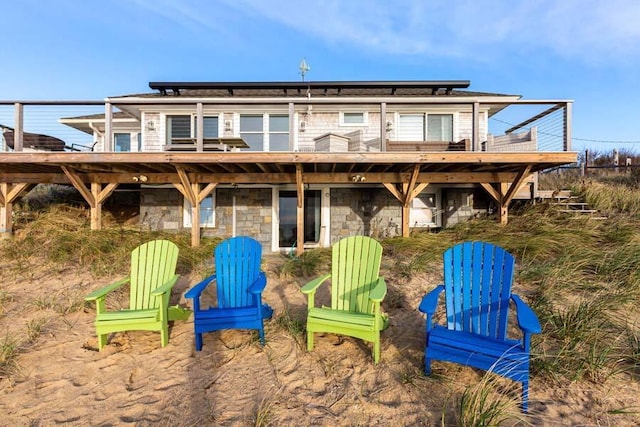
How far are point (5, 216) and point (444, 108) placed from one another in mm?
10968

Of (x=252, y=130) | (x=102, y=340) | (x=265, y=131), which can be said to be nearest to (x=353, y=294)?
(x=102, y=340)

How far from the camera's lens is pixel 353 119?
8523 millimetres

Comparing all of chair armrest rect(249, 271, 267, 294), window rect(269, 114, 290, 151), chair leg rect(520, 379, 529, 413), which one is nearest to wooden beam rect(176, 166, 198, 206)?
window rect(269, 114, 290, 151)

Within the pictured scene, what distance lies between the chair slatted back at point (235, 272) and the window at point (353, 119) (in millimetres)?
6092

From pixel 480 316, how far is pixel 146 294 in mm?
3344

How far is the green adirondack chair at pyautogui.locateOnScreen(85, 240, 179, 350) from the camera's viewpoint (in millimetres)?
2859

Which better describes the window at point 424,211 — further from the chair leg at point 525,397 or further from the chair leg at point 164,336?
the chair leg at point 164,336

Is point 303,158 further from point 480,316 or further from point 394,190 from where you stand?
point 480,316

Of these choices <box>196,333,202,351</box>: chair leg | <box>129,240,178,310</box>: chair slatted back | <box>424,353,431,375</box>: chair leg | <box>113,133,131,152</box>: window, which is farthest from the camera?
<box>113,133,131,152</box>: window

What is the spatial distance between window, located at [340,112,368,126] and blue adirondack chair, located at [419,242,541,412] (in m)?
6.46

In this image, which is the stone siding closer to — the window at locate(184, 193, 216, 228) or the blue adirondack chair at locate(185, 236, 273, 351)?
the window at locate(184, 193, 216, 228)

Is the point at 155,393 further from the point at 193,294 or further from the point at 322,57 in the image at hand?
the point at 322,57

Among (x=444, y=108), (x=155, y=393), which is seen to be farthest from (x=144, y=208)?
(x=444, y=108)

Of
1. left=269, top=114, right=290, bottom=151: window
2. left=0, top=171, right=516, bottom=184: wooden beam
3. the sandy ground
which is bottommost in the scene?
the sandy ground
